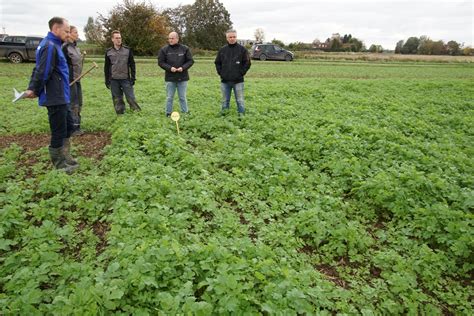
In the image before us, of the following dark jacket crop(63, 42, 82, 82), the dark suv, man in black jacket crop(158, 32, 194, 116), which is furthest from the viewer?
the dark suv

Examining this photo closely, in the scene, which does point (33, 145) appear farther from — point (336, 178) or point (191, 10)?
point (191, 10)

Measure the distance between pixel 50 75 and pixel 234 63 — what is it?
14.7 feet

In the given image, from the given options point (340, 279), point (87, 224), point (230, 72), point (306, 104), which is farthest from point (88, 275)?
point (306, 104)

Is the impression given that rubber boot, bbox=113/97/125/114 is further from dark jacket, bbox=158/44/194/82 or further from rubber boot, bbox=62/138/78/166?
rubber boot, bbox=62/138/78/166

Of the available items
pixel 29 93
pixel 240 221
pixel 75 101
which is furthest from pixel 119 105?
pixel 240 221

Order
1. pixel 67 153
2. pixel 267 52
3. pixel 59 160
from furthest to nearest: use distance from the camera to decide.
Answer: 1. pixel 267 52
2. pixel 67 153
3. pixel 59 160

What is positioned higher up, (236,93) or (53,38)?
(53,38)

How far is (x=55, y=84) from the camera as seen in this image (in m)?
5.30

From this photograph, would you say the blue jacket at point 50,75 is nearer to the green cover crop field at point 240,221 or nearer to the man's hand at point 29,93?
the man's hand at point 29,93

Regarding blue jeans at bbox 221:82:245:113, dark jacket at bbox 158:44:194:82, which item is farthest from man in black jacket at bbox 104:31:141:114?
blue jeans at bbox 221:82:245:113

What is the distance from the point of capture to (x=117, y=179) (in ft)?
16.4

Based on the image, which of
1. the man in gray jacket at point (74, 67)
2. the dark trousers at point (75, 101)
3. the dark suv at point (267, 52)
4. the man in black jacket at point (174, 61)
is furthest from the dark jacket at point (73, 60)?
the dark suv at point (267, 52)

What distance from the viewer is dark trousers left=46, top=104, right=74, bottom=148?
5.41 meters

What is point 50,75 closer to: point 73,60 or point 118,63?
point 73,60
